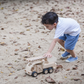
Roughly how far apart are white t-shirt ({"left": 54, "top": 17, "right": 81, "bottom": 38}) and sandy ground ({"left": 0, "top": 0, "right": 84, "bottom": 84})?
2.56 feet

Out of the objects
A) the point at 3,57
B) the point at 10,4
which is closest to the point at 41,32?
the point at 3,57

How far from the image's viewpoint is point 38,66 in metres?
2.94

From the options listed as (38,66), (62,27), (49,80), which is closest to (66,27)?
(62,27)

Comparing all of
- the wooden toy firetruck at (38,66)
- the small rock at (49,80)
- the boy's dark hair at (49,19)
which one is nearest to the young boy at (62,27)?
the boy's dark hair at (49,19)

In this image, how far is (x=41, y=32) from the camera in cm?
527

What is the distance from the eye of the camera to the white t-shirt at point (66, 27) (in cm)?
280

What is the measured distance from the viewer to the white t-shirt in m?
2.80

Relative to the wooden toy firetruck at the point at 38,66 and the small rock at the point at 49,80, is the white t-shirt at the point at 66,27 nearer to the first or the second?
the wooden toy firetruck at the point at 38,66

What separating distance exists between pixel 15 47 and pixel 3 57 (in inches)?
23.7

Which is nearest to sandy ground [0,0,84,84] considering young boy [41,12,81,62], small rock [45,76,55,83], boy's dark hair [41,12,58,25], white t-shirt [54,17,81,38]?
small rock [45,76,55,83]

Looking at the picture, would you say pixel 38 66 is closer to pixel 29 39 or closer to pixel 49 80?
pixel 49 80

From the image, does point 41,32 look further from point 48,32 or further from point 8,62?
point 8,62

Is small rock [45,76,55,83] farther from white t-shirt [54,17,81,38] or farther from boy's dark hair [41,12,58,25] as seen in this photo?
boy's dark hair [41,12,58,25]

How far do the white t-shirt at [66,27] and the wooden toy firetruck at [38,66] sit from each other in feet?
1.81
